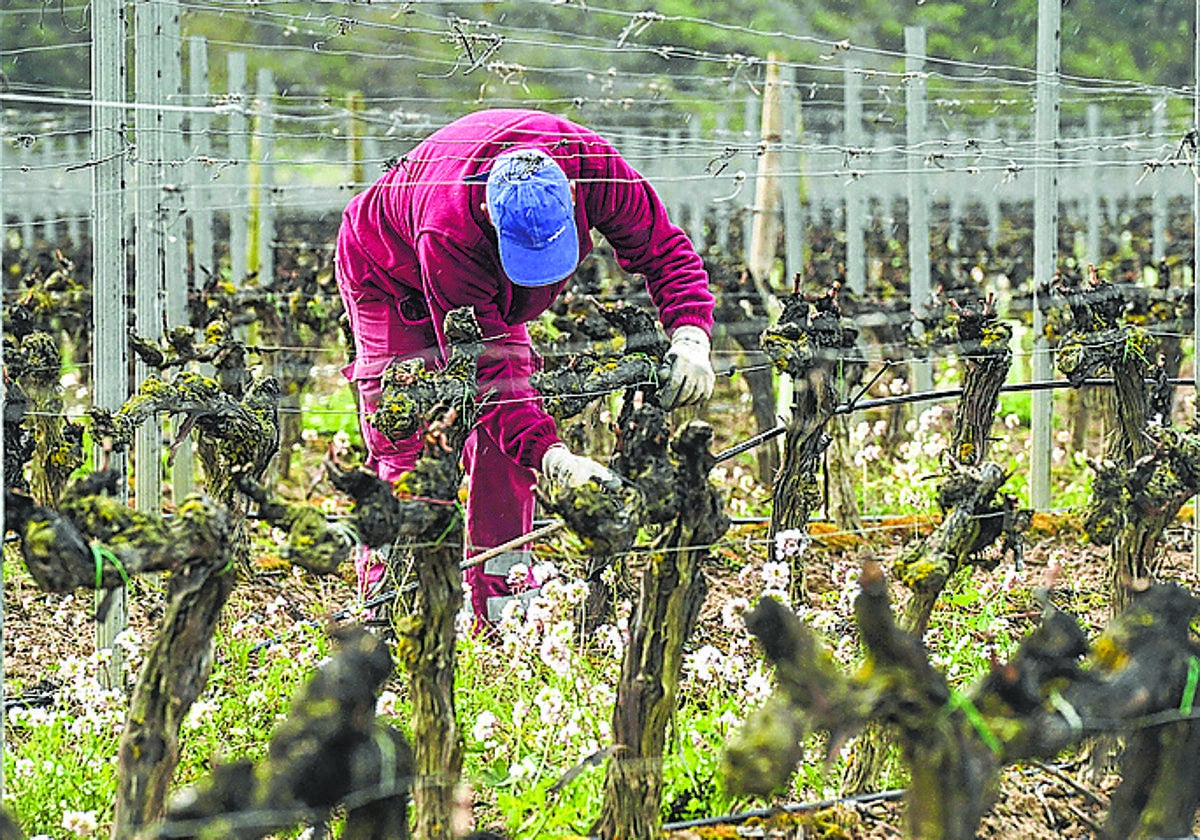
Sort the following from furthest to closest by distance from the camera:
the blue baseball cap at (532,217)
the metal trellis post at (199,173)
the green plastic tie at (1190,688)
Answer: the metal trellis post at (199,173) → the blue baseball cap at (532,217) → the green plastic tie at (1190,688)

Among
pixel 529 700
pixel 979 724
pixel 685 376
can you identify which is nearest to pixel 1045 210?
→ pixel 685 376

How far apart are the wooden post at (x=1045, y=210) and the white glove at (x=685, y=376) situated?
2168 millimetres

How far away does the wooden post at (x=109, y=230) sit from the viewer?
3.90 metres

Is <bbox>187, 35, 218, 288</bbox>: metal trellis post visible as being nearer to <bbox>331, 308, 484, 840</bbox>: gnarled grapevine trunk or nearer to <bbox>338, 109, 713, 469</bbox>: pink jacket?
<bbox>338, 109, 713, 469</bbox>: pink jacket

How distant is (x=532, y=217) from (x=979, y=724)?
1.76 m

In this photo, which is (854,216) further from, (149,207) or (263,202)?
(149,207)

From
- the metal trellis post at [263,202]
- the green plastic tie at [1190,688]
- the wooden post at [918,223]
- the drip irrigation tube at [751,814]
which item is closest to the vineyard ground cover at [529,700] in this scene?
the drip irrigation tube at [751,814]

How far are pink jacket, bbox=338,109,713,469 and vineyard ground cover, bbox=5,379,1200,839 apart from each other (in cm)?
69

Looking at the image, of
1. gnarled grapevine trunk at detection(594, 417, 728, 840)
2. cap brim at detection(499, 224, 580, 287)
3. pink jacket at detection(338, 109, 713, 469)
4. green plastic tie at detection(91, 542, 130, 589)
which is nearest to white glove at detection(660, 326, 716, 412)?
pink jacket at detection(338, 109, 713, 469)

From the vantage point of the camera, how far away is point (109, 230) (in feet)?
13.0

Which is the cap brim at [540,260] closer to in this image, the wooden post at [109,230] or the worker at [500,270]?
the worker at [500,270]

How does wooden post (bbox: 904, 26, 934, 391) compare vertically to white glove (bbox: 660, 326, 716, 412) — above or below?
above

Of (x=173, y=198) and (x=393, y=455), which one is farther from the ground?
(x=173, y=198)

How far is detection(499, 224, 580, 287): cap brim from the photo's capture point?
3729mm
